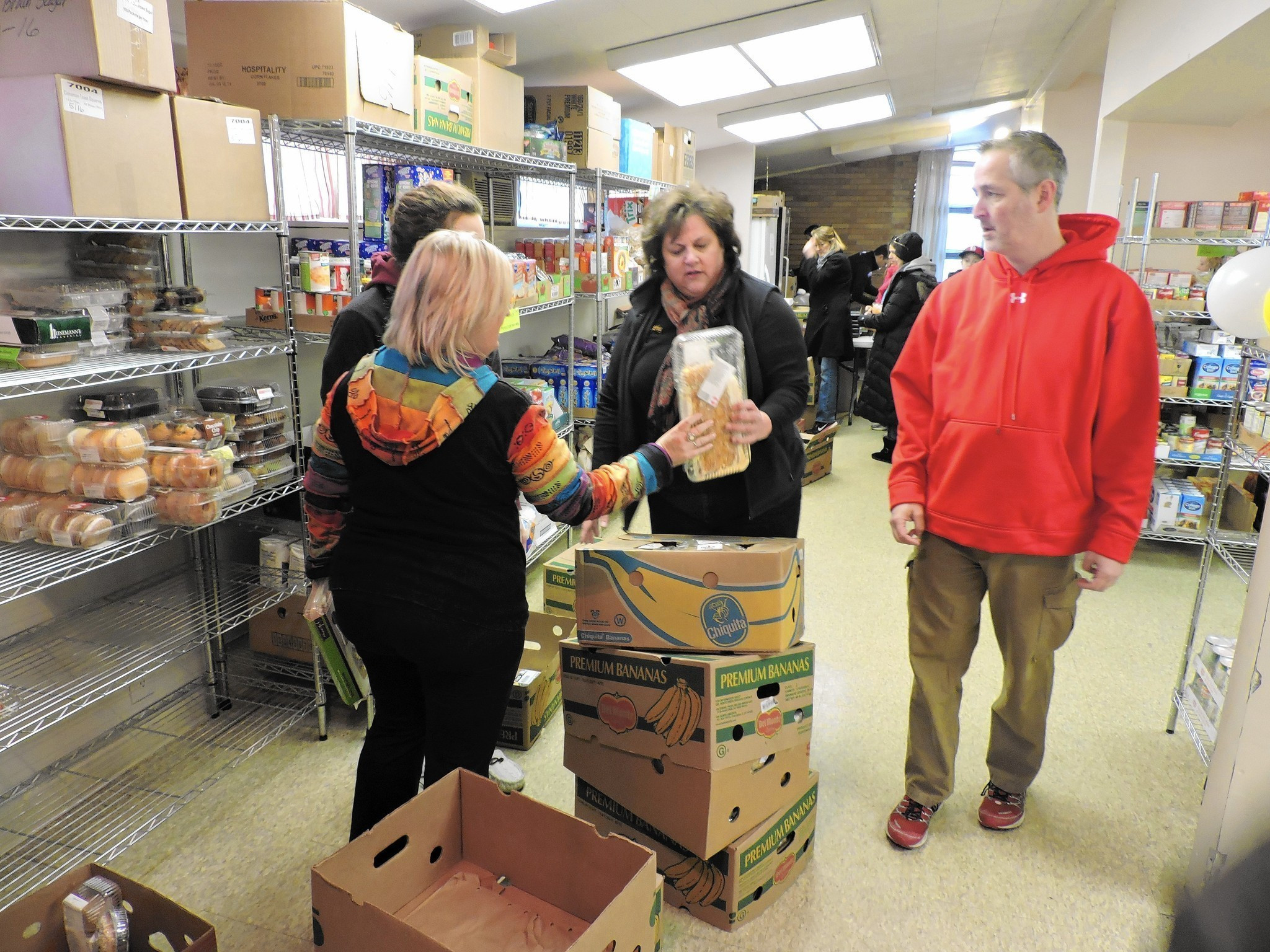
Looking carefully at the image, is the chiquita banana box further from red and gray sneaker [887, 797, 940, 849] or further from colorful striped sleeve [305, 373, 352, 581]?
red and gray sneaker [887, 797, 940, 849]

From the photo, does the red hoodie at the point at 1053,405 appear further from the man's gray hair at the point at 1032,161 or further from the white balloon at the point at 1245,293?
the white balloon at the point at 1245,293

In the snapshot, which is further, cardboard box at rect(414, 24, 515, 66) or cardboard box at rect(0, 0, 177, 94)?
cardboard box at rect(414, 24, 515, 66)

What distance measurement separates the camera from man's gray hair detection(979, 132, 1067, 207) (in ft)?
5.54

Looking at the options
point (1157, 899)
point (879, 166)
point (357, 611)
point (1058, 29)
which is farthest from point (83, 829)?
point (879, 166)

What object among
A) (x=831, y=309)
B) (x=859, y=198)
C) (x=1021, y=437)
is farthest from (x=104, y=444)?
(x=859, y=198)

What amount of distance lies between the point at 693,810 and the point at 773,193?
8.84m

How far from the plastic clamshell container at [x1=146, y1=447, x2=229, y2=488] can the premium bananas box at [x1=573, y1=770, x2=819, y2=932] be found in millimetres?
1154

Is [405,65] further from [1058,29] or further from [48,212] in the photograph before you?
[1058,29]

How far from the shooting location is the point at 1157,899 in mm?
1917

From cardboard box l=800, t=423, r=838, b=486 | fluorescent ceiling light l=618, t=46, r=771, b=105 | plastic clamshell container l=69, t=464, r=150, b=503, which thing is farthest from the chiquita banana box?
cardboard box l=800, t=423, r=838, b=486

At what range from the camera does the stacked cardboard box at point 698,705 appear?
1.66m

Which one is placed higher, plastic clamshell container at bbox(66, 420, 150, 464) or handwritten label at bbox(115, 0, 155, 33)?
handwritten label at bbox(115, 0, 155, 33)

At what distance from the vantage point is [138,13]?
1.77 m

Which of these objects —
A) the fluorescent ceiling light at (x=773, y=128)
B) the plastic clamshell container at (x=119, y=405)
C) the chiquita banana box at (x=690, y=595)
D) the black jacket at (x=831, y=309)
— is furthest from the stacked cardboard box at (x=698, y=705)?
the fluorescent ceiling light at (x=773, y=128)
